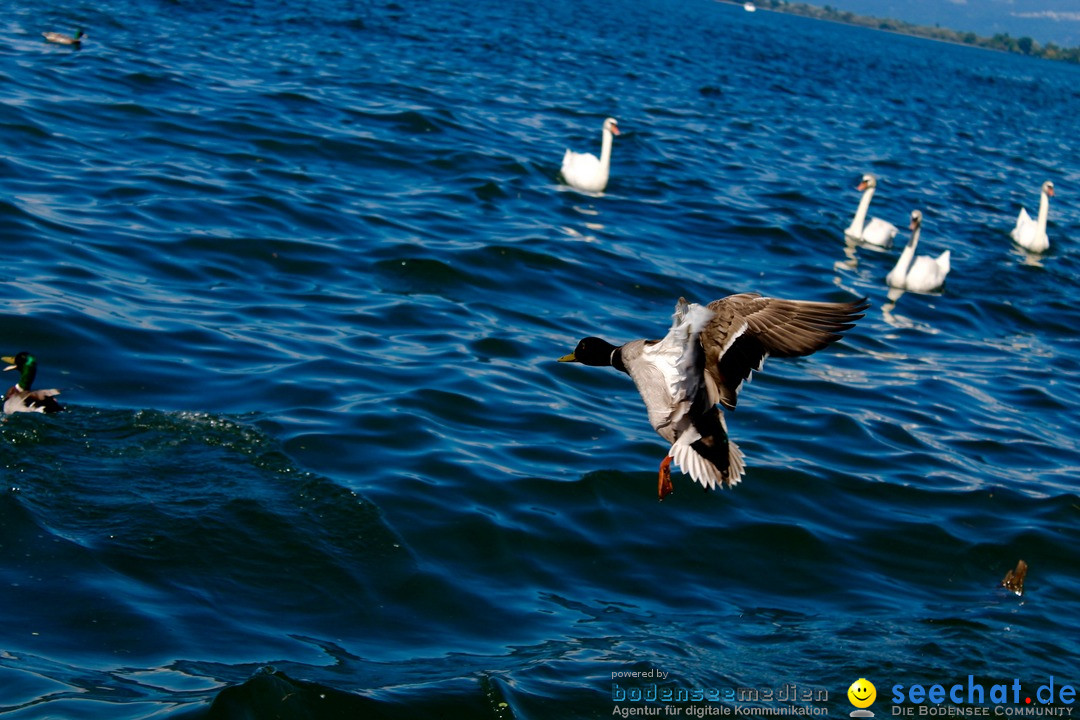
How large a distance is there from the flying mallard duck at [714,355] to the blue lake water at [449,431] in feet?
4.38

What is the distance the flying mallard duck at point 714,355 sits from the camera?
586 centimetres

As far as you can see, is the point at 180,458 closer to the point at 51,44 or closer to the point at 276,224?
the point at 276,224

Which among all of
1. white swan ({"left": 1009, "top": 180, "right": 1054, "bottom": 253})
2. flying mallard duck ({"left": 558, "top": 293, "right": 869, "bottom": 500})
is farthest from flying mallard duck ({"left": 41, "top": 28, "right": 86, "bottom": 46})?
flying mallard duck ({"left": 558, "top": 293, "right": 869, "bottom": 500})

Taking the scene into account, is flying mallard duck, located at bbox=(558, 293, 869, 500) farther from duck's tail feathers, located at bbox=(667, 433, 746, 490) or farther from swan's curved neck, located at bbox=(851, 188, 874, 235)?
swan's curved neck, located at bbox=(851, 188, 874, 235)

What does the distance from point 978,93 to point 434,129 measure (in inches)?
1503

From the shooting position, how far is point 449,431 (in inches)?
378

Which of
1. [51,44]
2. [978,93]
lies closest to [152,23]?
[51,44]

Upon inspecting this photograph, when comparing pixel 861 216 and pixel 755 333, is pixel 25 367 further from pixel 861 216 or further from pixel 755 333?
pixel 861 216

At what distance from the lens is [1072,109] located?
170 ft

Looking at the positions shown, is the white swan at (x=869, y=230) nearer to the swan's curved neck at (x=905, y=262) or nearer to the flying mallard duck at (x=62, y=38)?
the swan's curved neck at (x=905, y=262)

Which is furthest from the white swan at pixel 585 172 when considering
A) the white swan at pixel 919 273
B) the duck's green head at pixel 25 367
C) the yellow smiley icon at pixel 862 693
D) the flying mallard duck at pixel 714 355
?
the yellow smiley icon at pixel 862 693

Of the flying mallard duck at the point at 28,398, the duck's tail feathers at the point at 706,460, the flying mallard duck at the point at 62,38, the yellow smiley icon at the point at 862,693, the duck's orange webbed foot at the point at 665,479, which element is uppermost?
the flying mallard duck at the point at 62,38

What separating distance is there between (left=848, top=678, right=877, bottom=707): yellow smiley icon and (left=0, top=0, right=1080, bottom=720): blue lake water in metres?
0.11

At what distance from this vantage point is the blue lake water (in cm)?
681
